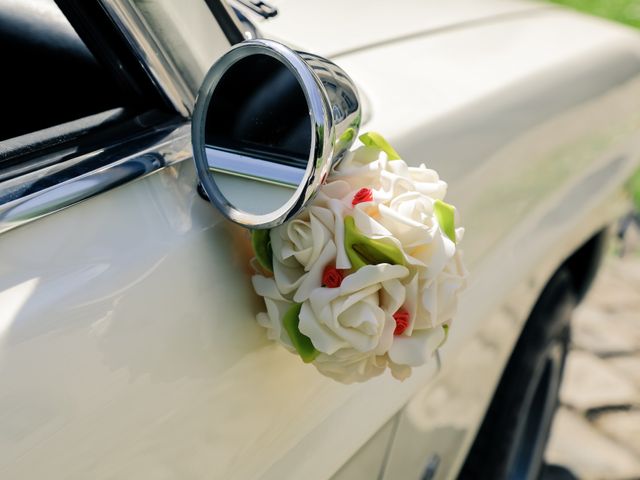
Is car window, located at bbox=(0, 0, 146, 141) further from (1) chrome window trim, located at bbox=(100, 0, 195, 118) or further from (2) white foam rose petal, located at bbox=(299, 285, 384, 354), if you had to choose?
(2) white foam rose petal, located at bbox=(299, 285, 384, 354)

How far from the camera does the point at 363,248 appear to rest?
99 centimetres

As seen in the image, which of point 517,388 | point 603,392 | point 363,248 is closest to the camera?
point 363,248

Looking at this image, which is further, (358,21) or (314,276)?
(358,21)

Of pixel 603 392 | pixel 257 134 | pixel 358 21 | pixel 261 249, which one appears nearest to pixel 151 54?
pixel 257 134

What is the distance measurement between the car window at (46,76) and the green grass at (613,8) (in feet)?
20.3

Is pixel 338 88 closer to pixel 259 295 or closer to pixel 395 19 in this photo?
pixel 259 295

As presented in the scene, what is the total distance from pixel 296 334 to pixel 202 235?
170 millimetres

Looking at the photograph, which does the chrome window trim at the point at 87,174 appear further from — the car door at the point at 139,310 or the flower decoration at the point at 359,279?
the flower decoration at the point at 359,279

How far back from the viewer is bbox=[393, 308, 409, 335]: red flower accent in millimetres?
1003

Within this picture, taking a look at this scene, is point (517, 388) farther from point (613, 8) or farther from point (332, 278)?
point (613, 8)

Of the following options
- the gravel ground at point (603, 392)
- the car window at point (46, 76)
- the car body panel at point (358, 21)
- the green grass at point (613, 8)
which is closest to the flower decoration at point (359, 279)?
the car window at point (46, 76)

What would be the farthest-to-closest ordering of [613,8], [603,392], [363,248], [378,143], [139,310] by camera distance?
[613,8] → [603,392] → [378,143] → [363,248] → [139,310]

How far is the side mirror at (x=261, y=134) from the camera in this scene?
0.94m

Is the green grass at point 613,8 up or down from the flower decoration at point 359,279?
down
